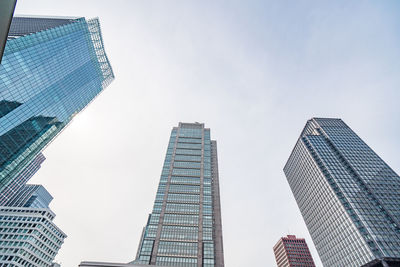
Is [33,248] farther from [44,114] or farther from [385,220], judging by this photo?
[385,220]

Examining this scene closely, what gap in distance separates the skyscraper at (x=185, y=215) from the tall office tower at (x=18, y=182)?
137m

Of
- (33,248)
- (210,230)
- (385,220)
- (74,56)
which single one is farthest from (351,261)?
(74,56)

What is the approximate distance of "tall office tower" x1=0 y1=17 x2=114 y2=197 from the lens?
70750mm

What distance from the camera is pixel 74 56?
97.4 meters

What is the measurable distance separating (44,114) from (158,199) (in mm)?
59392

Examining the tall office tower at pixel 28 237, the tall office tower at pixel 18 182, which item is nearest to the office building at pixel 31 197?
the tall office tower at pixel 18 182

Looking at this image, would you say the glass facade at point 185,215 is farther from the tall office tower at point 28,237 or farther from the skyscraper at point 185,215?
the tall office tower at point 28,237

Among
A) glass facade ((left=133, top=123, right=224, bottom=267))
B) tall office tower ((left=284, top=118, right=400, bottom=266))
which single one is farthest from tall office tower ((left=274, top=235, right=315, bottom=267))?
glass facade ((left=133, top=123, right=224, bottom=267))

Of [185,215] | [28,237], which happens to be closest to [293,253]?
[185,215]

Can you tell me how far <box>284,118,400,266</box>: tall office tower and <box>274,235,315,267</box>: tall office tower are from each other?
5227 cm

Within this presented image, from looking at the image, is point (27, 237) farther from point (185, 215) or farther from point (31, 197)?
point (31, 197)

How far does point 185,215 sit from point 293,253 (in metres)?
122

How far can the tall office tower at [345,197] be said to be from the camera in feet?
266

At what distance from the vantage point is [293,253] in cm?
15600
